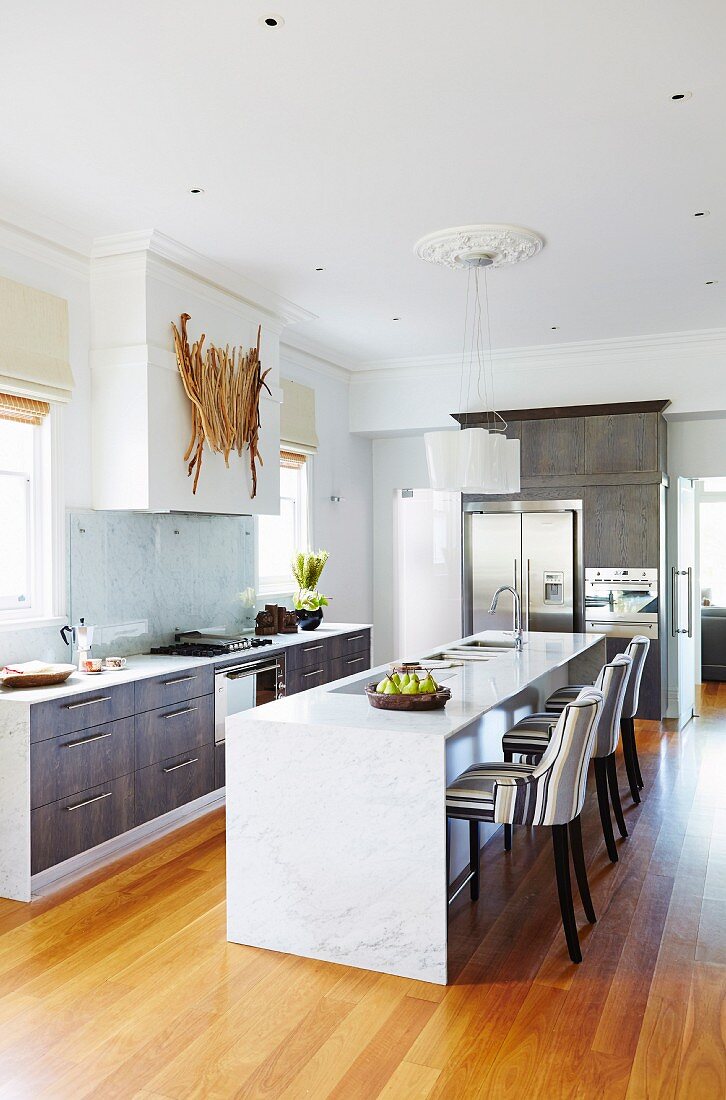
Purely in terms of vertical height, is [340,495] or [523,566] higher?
[340,495]

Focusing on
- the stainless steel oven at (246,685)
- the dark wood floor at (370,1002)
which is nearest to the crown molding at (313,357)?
the stainless steel oven at (246,685)

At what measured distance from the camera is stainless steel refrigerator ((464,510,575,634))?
23.7 feet

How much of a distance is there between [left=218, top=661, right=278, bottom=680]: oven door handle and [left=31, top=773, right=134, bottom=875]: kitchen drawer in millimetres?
931

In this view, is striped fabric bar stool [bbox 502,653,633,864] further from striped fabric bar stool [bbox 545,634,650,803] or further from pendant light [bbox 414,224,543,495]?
pendant light [bbox 414,224,543,495]

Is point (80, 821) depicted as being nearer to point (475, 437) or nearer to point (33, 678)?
point (33, 678)

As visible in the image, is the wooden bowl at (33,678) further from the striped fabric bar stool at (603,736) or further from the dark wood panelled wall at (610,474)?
the dark wood panelled wall at (610,474)

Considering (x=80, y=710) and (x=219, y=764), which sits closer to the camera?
(x=80, y=710)

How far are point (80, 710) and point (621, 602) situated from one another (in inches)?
181

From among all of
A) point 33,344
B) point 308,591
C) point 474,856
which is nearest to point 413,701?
point 474,856

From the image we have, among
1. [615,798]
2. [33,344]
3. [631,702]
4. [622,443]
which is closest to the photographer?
[33,344]

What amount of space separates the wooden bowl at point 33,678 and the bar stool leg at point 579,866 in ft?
7.45

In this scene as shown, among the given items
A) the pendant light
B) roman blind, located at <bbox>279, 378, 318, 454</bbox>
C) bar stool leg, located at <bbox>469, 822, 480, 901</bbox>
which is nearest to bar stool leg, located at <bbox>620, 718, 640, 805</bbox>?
the pendant light

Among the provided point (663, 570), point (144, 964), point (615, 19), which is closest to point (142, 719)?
point (144, 964)

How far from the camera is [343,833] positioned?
9.95 feet
